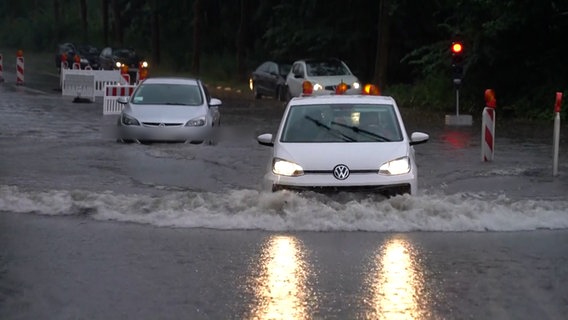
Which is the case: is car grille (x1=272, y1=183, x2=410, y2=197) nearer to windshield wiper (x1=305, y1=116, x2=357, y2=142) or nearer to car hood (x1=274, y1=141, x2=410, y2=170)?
car hood (x1=274, y1=141, x2=410, y2=170)

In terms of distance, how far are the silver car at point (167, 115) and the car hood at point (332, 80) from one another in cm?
1277

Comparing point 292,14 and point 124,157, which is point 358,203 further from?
point 292,14

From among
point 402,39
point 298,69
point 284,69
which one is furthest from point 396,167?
point 402,39

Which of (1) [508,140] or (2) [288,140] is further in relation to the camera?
(1) [508,140]

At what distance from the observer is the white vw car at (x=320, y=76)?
3347 cm

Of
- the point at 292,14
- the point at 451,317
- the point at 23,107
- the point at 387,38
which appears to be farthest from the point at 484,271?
the point at 292,14

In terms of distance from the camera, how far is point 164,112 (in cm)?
1994

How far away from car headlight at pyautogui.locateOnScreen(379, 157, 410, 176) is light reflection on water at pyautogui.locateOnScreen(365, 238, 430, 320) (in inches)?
56.5

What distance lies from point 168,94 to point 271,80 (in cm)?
1862

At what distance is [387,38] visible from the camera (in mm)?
35969

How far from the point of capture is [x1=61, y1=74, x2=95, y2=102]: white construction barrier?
34625mm

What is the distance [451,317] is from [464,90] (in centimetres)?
2677

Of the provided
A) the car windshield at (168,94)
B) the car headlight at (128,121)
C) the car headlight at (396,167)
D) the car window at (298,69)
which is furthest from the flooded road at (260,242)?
the car window at (298,69)

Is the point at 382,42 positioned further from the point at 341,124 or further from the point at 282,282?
the point at 282,282
